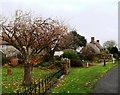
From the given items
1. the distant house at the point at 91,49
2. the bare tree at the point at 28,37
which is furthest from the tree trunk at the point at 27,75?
the distant house at the point at 91,49

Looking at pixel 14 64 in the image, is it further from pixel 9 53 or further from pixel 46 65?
pixel 9 53

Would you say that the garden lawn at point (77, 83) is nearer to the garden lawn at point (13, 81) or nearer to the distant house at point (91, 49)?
the garden lawn at point (13, 81)

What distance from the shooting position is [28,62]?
62.5 feet

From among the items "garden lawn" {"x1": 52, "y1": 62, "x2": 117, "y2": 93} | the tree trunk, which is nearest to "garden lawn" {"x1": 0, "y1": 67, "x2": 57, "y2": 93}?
the tree trunk

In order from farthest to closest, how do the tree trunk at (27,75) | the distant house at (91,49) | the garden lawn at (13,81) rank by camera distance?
the distant house at (91,49) → the tree trunk at (27,75) → the garden lawn at (13,81)

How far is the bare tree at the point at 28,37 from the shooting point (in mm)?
18734

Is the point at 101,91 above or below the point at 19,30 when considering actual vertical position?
below

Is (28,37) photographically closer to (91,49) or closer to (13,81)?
(13,81)

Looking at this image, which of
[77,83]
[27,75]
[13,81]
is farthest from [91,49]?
[77,83]

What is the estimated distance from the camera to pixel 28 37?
20.2m

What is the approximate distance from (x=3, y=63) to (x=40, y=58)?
5.89 meters

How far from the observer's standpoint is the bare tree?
1873 centimetres

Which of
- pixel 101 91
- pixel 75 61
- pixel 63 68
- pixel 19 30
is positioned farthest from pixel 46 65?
pixel 101 91

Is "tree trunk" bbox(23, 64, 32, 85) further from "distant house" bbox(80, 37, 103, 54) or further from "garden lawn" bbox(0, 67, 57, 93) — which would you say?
"distant house" bbox(80, 37, 103, 54)
